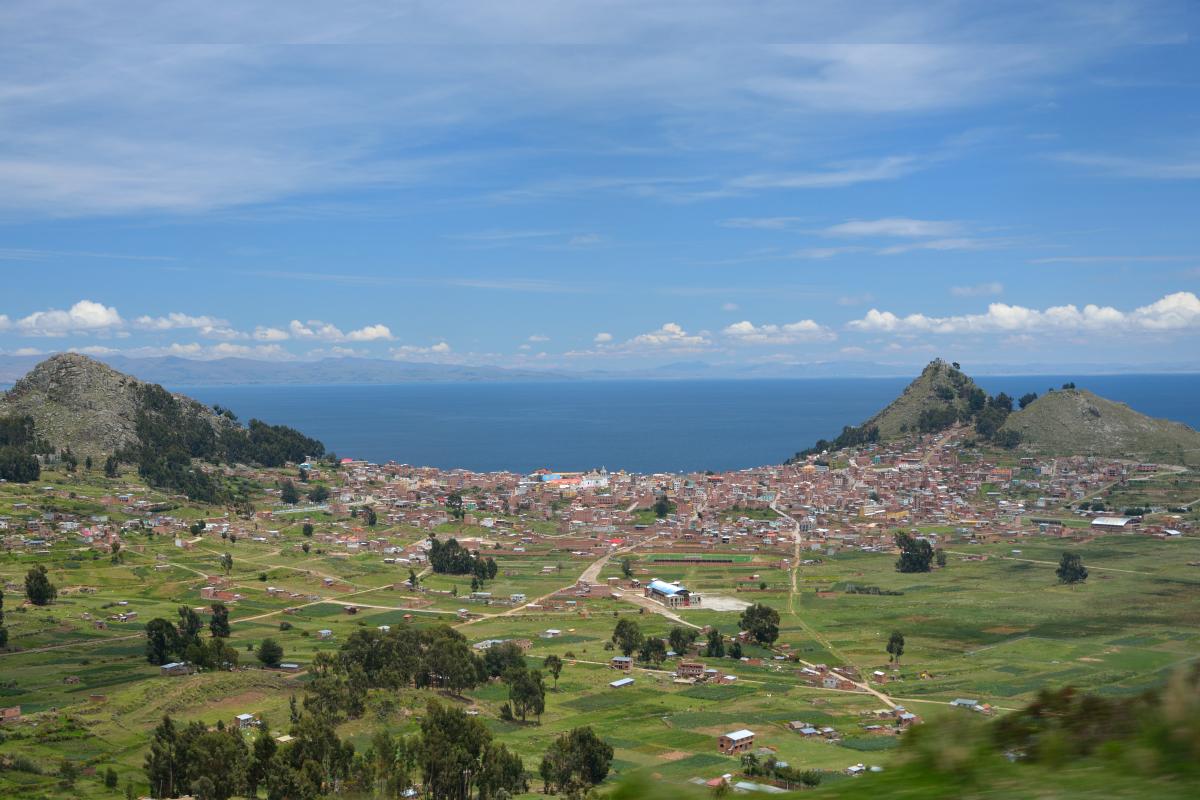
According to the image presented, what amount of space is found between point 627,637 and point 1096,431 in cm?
6564

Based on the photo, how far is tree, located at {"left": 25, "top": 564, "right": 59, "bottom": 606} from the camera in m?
38.8

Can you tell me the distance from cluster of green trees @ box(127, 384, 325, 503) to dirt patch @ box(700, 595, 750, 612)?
41906 mm

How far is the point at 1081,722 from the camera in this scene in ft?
14.2

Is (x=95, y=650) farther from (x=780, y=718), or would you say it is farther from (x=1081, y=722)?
(x=1081, y=722)

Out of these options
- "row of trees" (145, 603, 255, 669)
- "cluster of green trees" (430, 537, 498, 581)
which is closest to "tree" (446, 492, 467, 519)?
"cluster of green trees" (430, 537, 498, 581)

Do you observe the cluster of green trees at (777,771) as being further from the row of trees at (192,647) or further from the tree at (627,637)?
the row of trees at (192,647)

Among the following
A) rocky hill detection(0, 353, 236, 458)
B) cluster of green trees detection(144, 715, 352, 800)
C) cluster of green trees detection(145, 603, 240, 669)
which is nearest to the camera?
cluster of green trees detection(144, 715, 352, 800)

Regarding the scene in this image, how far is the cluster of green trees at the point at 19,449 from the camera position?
61156mm

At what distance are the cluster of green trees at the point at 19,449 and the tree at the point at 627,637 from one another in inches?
1867

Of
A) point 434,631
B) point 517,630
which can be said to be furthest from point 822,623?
point 434,631

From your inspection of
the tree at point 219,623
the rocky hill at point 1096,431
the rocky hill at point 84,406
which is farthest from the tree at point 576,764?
the rocky hill at point 1096,431

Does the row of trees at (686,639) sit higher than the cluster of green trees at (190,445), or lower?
lower

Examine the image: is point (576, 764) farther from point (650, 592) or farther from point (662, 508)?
point (662, 508)

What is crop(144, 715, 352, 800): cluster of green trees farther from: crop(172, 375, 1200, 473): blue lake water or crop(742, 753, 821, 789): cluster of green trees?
crop(172, 375, 1200, 473): blue lake water
